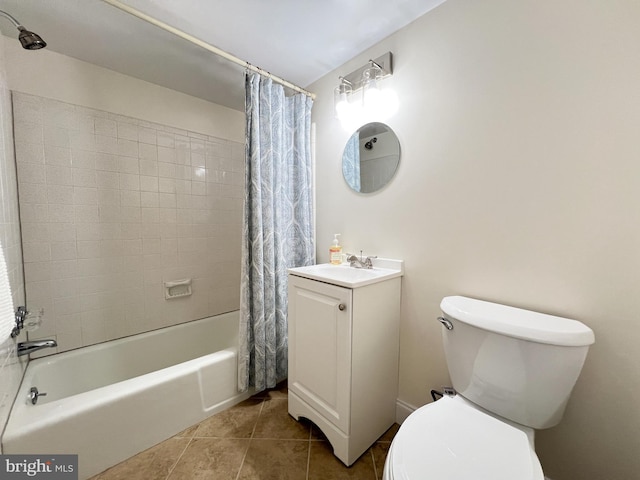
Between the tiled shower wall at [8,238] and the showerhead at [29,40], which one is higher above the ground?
the showerhead at [29,40]

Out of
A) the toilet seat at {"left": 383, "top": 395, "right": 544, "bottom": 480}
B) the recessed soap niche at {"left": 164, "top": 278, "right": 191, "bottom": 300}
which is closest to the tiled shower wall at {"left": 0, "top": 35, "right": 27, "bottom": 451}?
the recessed soap niche at {"left": 164, "top": 278, "right": 191, "bottom": 300}

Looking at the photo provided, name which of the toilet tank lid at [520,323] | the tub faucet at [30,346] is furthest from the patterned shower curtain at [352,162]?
the tub faucet at [30,346]

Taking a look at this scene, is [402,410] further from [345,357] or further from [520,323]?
[520,323]

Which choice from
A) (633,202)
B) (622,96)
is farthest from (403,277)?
(622,96)

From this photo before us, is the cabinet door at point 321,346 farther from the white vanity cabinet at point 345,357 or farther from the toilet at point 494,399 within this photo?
the toilet at point 494,399

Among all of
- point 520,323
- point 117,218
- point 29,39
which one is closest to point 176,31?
point 29,39

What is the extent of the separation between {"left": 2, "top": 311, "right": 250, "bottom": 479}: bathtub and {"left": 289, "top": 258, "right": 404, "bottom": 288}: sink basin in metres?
0.78

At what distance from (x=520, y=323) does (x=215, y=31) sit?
1.99 m

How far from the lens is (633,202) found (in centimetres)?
79

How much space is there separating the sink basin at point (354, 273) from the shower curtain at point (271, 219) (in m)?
0.29

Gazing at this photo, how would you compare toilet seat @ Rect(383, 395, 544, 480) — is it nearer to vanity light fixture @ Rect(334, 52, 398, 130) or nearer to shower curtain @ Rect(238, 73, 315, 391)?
shower curtain @ Rect(238, 73, 315, 391)

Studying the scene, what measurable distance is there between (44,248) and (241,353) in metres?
1.36

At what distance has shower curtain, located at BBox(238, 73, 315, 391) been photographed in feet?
4.87

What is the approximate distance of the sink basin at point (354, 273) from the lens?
1126 mm
